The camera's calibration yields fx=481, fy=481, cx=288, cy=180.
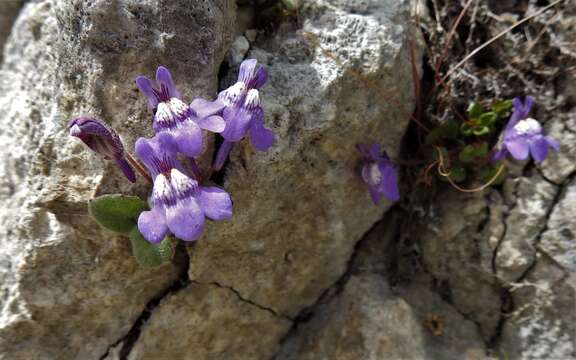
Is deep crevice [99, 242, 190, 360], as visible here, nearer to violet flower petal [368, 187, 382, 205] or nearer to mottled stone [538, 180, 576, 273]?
violet flower petal [368, 187, 382, 205]

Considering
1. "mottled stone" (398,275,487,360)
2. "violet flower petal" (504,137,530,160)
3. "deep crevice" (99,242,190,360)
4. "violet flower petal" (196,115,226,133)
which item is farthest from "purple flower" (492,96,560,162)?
"deep crevice" (99,242,190,360)

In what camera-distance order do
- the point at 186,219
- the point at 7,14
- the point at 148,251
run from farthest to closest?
the point at 7,14
the point at 148,251
the point at 186,219

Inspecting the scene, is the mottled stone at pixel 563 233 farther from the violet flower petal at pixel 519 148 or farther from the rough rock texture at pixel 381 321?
the rough rock texture at pixel 381 321

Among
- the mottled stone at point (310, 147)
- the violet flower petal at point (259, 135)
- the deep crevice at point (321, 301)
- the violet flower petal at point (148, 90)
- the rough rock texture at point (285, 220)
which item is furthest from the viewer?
the deep crevice at point (321, 301)

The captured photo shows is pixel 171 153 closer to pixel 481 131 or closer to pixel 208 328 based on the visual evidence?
pixel 208 328

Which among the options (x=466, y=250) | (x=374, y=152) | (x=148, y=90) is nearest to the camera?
(x=148, y=90)

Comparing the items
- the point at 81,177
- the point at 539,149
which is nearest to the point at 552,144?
the point at 539,149

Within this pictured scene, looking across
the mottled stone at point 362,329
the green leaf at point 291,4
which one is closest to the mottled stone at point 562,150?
the mottled stone at point 362,329
